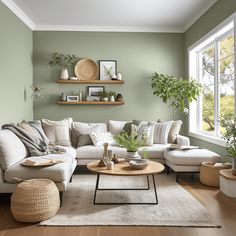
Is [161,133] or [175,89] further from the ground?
[175,89]

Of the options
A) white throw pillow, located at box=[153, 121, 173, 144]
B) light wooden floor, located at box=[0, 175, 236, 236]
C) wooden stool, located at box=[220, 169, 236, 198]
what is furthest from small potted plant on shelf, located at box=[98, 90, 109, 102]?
light wooden floor, located at box=[0, 175, 236, 236]

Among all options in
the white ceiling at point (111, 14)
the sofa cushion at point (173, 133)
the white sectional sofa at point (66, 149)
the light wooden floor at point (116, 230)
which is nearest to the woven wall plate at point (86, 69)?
the white ceiling at point (111, 14)

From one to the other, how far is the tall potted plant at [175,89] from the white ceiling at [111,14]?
1087 millimetres

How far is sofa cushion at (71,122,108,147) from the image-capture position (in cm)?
520

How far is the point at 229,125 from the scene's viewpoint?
3.73m

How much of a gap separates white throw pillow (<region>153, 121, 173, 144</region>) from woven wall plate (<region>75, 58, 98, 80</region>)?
177cm

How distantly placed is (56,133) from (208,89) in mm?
2938

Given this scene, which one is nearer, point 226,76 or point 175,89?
point 226,76

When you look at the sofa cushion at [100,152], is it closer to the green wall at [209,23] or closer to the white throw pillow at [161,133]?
the white throw pillow at [161,133]

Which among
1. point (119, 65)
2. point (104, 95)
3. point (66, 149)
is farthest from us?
point (119, 65)

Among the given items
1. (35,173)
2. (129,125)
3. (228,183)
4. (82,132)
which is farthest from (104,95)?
(228,183)

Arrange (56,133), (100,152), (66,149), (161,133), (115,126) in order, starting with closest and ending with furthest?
1. (66,149)
2. (100,152)
3. (56,133)
4. (161,133)
5. (115,126)

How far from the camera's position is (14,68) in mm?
4848

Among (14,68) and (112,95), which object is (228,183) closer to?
(112,95)
